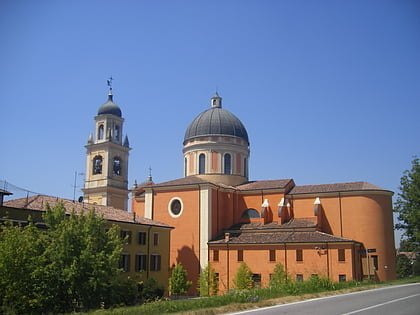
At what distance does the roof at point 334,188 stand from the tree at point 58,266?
87.7 ft

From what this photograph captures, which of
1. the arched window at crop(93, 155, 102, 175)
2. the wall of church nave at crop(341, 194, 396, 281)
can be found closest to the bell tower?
the arched window at crop(93, 155, 102, 175)

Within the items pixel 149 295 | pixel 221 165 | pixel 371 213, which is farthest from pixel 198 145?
pixel 149 295

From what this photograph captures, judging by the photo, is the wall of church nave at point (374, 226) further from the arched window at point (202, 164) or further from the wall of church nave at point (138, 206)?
the wall of church nave at point (138, 206)

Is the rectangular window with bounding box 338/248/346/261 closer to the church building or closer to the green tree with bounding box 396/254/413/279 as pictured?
the church building

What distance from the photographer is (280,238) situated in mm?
43906

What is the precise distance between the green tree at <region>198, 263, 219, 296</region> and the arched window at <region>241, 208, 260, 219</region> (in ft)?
25.6

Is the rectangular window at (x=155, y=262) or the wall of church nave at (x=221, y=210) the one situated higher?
the wall of church nave at (x=221, y=210)

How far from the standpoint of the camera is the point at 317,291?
25250mm

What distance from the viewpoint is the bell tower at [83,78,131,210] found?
60062 mm

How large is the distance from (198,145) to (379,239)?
73.3 feet

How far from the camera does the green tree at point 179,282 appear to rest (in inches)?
1676

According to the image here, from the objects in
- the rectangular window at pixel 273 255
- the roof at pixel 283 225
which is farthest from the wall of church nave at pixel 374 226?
Result: the rectangular window at pixel 273 255

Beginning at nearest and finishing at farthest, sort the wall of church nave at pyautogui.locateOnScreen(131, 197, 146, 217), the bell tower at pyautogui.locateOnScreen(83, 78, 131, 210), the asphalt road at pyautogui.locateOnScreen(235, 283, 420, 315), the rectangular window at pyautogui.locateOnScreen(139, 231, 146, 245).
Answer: the asphalt road at pyautogui.locateOnScreen(235, 283, 420, 315)
the rectangular window at pyautogui.locateOnScreen(139, 231, 146, 245)
the wall of church nave at pyautogui.locateOnScreen(131, 197, 146, 217)
the bell tower at pyautogui.locateOnScreen(83, 78, 131, 210)

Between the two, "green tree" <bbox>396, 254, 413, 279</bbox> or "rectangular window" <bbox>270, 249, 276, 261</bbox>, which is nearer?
"rectangular window" <bbox>270, 249, 276, 261</bbox>
